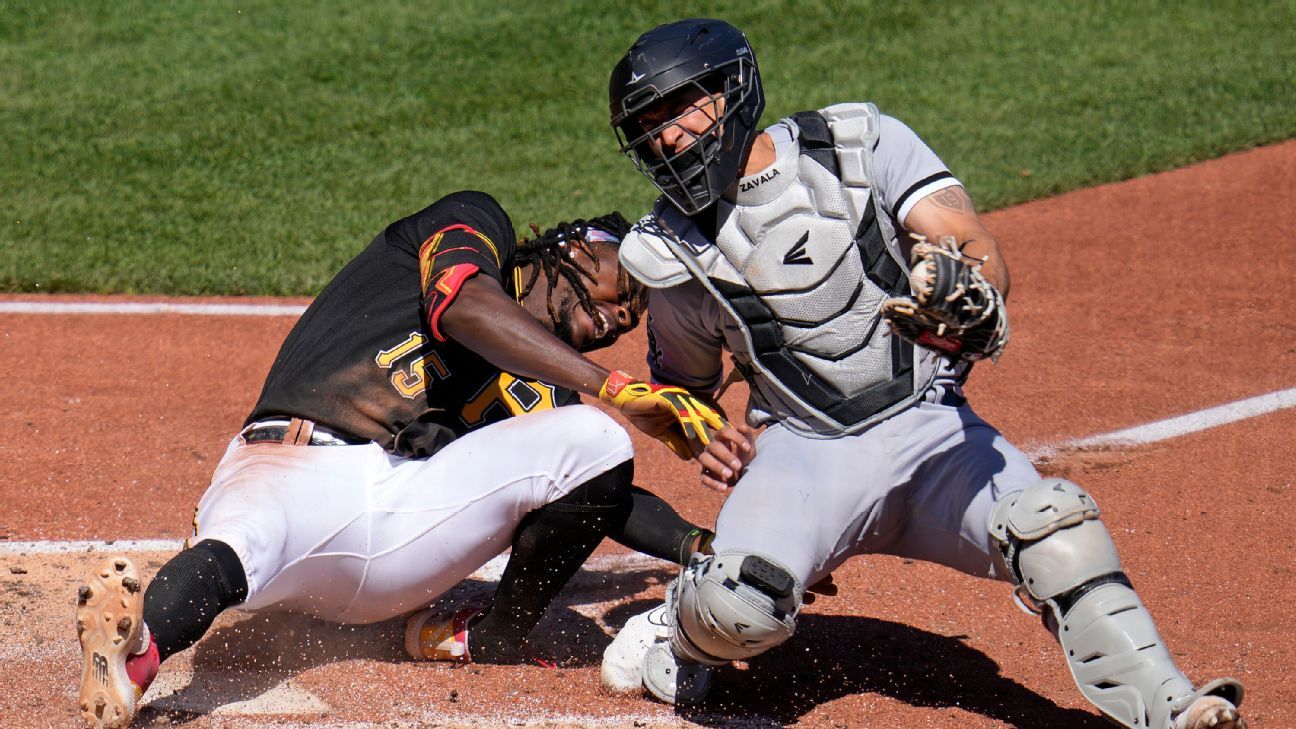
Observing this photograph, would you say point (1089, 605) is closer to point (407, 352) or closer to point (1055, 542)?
point (1055, 542)

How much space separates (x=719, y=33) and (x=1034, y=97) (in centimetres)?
653

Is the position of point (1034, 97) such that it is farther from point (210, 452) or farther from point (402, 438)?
point (402, 438)

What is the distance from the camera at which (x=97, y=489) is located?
209 inches

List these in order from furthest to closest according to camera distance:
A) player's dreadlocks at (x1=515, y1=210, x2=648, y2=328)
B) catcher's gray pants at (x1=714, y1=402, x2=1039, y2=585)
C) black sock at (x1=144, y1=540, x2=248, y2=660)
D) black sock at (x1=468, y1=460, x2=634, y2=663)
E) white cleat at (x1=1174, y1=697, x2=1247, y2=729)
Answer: player's dreadlocks at (x1=515, y1=210, x2=648, y2=328) < black sock at (x1=468, y1=460, x2=634, y2=663) < catcher's gray pants at (x1=714, y1=402, x2=1039, y2=585) < black sock at (x1=144, y1=540, x2=248, y2=660) < white cleat at (x1=1174, y1=697, x2=1247, y2=729)

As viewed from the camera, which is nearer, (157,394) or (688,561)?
(688,561)

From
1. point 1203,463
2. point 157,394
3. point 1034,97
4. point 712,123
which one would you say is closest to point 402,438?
point 712,123

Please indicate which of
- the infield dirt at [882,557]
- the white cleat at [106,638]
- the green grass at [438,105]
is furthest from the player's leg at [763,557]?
the green grass at [438,105]

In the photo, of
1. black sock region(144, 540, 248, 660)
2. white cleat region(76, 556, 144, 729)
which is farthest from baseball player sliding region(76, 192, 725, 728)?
white cleat region(76, 556, 144, 729)

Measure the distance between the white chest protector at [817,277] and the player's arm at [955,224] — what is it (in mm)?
104

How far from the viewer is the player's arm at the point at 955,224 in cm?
363

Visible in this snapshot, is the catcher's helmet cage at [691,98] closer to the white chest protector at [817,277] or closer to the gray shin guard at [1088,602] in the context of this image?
the white chest protector at [817,277]

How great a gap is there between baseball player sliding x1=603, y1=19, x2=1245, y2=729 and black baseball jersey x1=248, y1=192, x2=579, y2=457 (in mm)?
615

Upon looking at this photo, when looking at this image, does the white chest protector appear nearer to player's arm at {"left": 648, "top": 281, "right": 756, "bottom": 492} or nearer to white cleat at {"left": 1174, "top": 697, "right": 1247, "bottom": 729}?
player's arm at {"left": 648, "top": 281, "right": 756, "bottom": 492}

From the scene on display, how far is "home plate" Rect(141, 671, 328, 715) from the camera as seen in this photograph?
3.62 m
